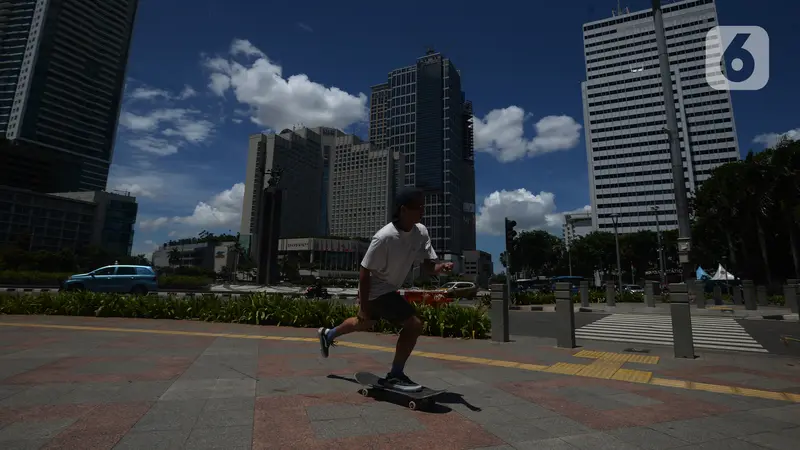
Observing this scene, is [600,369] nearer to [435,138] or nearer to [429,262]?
[429,262]

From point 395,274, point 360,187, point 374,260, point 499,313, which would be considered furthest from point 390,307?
point 360,187

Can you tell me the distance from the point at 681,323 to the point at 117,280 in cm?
2186

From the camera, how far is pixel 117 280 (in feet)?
61.4

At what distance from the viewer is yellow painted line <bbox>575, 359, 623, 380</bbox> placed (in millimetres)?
4768

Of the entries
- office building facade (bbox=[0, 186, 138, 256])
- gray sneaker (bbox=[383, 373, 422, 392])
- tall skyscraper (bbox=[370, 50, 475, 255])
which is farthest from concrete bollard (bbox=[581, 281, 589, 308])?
tall skyscraper (bbox=[370, 50, 475, 255])

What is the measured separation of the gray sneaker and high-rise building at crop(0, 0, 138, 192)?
164761 mm

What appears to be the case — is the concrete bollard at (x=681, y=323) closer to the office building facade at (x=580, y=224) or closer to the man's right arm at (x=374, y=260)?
the man's right arm at (x=374, y=260)

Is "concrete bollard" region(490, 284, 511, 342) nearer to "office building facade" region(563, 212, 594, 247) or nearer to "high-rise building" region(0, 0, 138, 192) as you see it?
"office building facade" region(563, 212, 594, 247)

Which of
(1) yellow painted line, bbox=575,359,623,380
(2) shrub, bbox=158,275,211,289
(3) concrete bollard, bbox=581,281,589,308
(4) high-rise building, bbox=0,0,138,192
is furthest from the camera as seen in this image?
(4) high-rise building, bbox=0,0,138,192

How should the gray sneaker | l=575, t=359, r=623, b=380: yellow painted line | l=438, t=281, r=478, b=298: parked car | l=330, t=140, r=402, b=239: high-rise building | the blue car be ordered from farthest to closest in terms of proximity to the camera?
l=330, t=140, r=402, b=239: high-rise building → l=438, t=281, r=478, b=298: parked car → the blue car → l=575, t=359, r=623, b=380: yellow painted line → the gray sneaker

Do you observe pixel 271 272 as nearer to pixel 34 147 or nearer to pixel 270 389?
pixel 270 389

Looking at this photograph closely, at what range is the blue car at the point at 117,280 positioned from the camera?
60.8 feet

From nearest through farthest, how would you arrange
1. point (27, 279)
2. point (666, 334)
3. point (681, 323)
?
point (681, 323)
point (666, 334)
point (27, 279)

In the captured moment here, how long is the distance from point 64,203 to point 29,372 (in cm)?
13405
